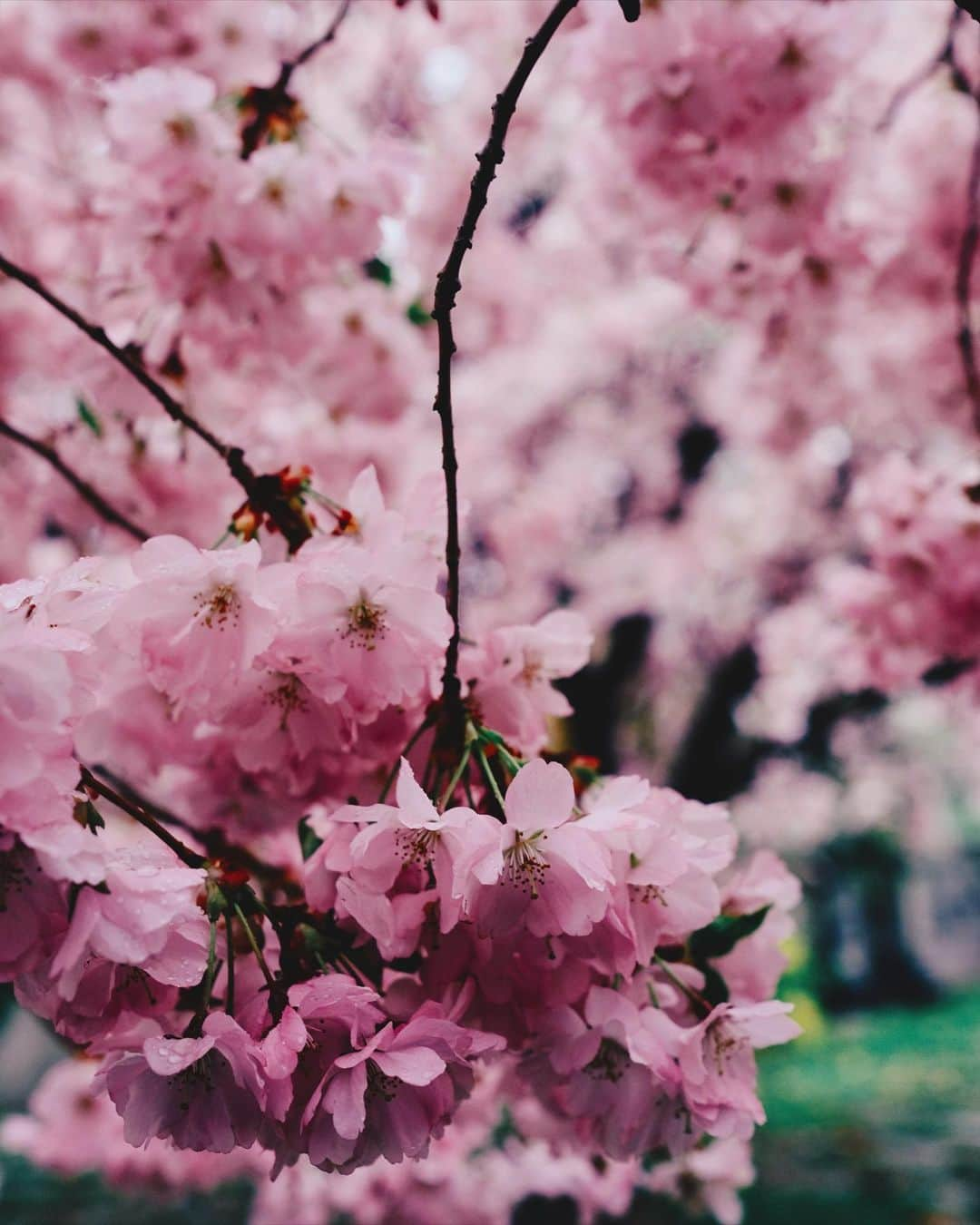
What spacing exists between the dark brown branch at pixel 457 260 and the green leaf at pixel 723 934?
33 centimetres

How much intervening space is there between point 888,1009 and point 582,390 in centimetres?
1229

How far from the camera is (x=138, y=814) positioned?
0.68 m

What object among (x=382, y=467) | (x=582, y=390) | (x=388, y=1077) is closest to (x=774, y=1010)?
(x=388, y=1077)

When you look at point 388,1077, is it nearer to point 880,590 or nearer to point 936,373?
point 880,590

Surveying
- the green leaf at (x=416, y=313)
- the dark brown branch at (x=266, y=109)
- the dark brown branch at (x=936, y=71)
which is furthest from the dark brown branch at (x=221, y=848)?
the dark brown branch at (x=936, y=71)

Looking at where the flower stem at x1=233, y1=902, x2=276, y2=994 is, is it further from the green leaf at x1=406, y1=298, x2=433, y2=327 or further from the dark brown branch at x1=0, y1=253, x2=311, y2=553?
the green leaf at x1=406, y1=298, x2=433, y2=327

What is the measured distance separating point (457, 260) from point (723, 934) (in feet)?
1.86

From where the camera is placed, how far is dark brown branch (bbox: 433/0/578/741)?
72 cm

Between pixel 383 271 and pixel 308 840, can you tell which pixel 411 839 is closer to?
pixel 308 840

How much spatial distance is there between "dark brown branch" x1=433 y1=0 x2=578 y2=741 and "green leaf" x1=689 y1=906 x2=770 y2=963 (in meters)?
0.33

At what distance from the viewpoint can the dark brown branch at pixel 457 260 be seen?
721mm

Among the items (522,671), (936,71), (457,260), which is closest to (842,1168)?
(936,71)

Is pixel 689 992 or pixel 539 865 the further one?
pixel 689 992

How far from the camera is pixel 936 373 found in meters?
2.78
